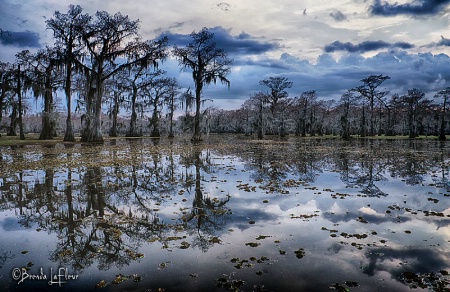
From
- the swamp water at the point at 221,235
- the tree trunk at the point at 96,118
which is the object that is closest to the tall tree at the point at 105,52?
the tree trunk at the point at 96,118

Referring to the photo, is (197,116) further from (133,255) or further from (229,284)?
(229,284)

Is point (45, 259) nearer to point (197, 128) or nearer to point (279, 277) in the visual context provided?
point (279, 277)

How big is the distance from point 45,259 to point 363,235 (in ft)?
18.2

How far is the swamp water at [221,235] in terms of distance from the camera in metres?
3.87

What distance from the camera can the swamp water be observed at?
387 centimetres

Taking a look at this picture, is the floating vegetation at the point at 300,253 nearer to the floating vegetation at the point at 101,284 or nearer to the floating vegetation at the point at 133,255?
the floating vegetation at the point at 133,255

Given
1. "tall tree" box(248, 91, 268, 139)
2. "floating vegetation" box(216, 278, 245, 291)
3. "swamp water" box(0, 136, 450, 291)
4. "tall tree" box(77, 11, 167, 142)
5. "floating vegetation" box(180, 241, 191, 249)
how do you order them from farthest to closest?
"tall tree" box(248, 91, 268, 139) → "tall tree" box(77, 11, 167, 142) → "floating vegetation" box(180, 241, 191, 249) → "swamp water" box(0, 136, 450, 291) → "floating vegetation" box(216, 278, 245, 291)

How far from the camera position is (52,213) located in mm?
6668

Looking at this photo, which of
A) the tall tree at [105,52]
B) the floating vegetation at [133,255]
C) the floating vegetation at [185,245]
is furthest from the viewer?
the tall tree at [105,52]

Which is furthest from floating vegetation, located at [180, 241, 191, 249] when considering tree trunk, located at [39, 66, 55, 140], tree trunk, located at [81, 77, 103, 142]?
tree trunk, located at [39, 66, 55, 140]

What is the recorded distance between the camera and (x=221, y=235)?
17.9 feet

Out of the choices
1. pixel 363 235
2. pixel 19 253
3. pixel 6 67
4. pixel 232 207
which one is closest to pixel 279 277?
pixel 363 235

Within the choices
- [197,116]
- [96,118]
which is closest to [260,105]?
[197,116]

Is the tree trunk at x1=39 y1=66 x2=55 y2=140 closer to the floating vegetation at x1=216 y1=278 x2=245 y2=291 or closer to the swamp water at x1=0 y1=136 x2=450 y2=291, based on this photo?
the swamp water at x1=0 y1=136 x2=450 y2=291
